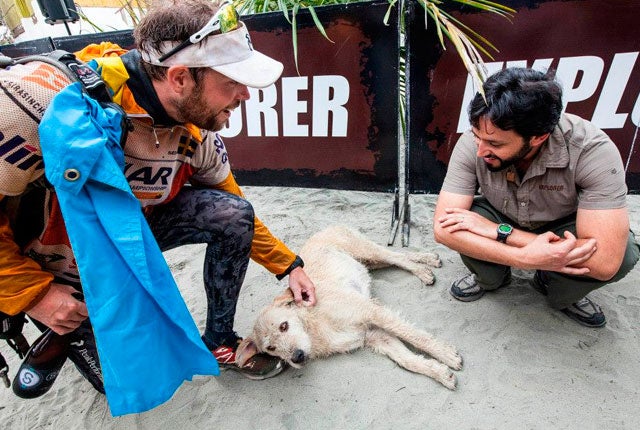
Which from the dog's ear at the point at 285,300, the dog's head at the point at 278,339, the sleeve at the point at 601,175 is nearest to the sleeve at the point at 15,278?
the dog's head at the point at 278,339

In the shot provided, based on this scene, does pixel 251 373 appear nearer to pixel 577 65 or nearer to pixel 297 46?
pixel 297 46

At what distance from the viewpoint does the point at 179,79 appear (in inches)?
64.5

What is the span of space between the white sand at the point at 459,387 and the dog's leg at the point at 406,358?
1.9 inches

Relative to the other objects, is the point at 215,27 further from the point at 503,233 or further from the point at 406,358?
the point at 406,358

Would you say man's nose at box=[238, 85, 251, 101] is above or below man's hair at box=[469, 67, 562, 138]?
above

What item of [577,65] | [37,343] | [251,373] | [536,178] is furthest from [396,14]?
[37,343]

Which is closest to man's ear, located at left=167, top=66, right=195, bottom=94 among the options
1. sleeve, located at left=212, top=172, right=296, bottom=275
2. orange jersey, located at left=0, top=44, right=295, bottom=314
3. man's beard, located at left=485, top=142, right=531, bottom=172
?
orange jersey, located at left=0, top=44, right=295, bottom=314

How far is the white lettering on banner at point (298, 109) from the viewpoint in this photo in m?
3.67

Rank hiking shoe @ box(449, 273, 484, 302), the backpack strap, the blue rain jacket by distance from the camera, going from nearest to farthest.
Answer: the blue rain jacket < the backpack strap < hiking shoe @ box(449, 273, 484, 302)

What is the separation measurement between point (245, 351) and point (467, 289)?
1638mm

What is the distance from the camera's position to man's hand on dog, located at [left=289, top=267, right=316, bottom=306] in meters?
2.50

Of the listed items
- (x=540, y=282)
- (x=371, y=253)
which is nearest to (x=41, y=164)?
(x=371, y=253)

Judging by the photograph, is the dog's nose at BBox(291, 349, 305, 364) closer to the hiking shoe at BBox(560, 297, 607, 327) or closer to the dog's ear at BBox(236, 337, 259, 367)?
the dog's ear at BBox(236, 337, 259, 367)

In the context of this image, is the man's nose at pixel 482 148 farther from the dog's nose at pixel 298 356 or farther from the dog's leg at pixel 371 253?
the dog's nose at pixel 298 356
